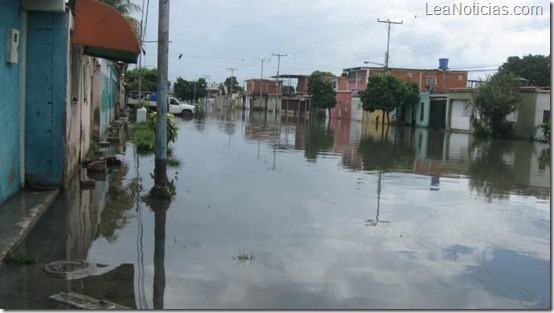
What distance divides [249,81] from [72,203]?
123 m

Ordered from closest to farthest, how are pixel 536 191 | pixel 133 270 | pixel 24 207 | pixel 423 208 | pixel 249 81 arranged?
pixel 133 270
pixel 24 207
pixel 423 208
pixel 536 191
pixel 249 81

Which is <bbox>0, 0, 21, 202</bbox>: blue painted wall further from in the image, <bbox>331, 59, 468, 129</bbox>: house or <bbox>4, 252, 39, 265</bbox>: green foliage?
<bbox>331, 59, 468, 129</bbox>: house

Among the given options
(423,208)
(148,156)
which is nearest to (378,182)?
(423,208)

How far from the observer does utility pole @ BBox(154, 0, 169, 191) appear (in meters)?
9.66

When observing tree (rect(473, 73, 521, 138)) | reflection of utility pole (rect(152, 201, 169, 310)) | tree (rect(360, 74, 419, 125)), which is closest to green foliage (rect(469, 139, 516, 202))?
reflection of utility pole (rect(152, 201, 169, 310))

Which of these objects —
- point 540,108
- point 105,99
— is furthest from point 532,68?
point 105,99

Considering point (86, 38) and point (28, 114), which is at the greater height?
point (86, 38)

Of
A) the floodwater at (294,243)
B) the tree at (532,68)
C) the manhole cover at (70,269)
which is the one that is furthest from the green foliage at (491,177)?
the tree at (532,68)

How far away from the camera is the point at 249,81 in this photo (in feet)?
429

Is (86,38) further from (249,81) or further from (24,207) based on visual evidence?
(249,81)

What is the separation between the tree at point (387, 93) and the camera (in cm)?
5397

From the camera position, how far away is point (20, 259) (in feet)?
19.5

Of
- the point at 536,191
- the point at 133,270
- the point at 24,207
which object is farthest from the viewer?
the point at 536,191

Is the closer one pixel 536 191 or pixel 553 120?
pixel 553 120
